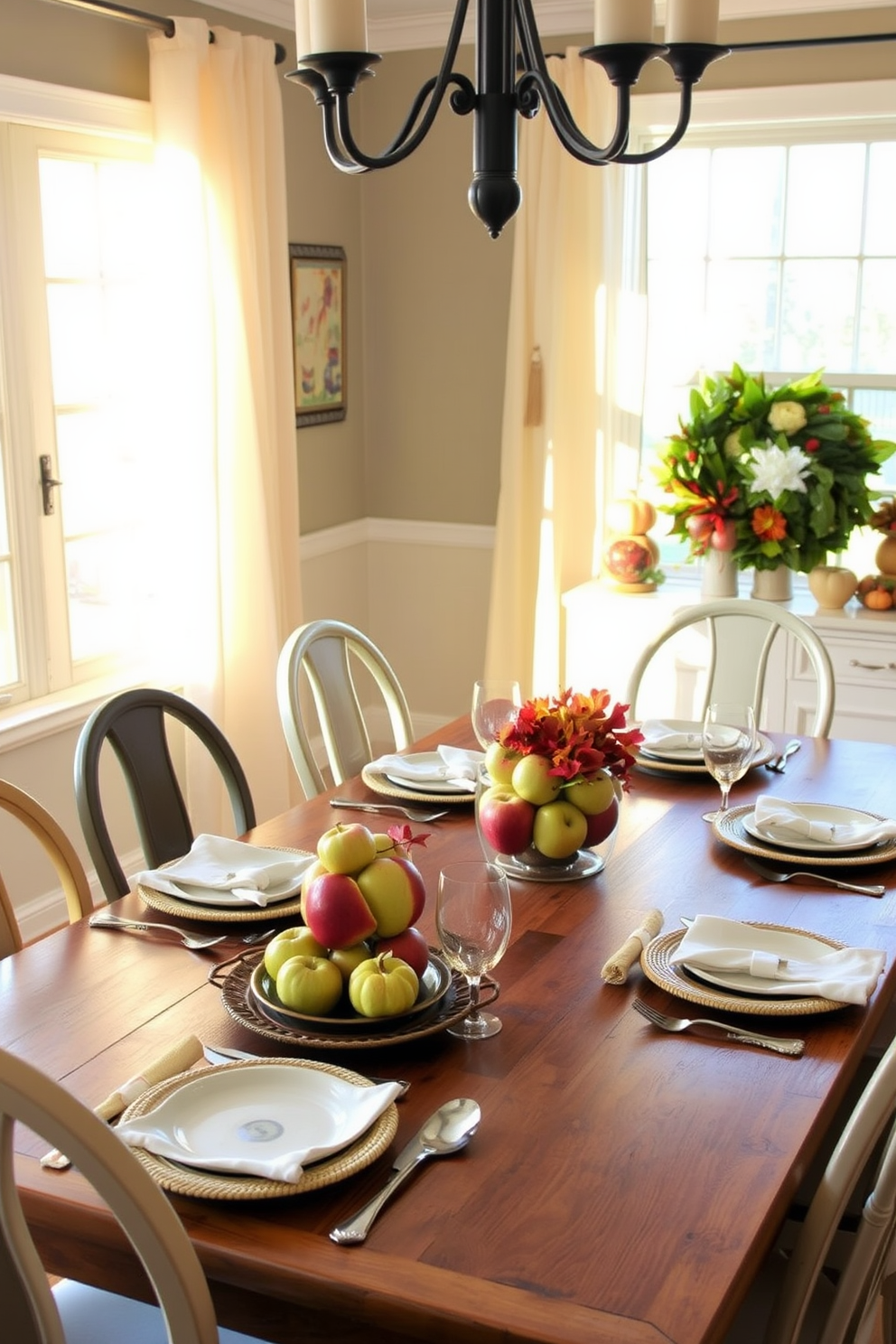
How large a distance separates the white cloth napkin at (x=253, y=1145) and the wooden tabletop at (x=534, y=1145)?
0.12 ft

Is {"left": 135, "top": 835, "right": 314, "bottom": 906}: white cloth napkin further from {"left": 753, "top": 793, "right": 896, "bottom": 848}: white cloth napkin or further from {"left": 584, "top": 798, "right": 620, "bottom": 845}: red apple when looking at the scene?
{"left": 753, "top": 793, "right": 896, "bottom": 848}: white cloth napkin

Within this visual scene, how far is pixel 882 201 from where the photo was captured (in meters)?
4.20

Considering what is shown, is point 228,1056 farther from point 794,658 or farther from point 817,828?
point 794,658

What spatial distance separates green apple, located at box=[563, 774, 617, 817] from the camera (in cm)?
206

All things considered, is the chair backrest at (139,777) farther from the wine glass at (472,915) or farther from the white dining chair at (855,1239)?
the white dining chair at (855,1239)

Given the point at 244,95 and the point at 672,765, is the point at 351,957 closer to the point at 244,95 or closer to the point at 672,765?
the point at 672,765

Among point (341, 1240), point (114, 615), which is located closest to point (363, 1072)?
point (341, 1240)

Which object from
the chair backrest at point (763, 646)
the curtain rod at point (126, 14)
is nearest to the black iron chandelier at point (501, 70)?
the chair backrest at point (763, 646)

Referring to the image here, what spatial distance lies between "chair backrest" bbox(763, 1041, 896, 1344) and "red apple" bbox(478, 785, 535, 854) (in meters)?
0.74

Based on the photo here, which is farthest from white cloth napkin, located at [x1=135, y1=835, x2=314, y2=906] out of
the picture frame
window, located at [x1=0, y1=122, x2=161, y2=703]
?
the picture frame

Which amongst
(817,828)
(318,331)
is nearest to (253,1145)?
(817,828)

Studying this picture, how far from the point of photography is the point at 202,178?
3693mm

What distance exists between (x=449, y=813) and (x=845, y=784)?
724 mm

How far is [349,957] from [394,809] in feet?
2.59
